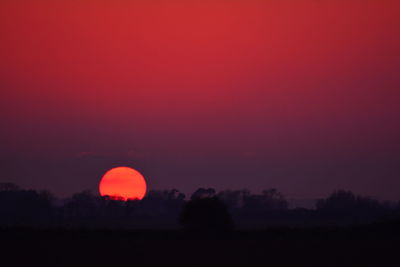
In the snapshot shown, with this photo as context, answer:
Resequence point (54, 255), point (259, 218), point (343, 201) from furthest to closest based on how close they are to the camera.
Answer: point (343, 201)
point (259, 218)
point (54, 255)

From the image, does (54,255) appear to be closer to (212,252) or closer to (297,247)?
(212,252)

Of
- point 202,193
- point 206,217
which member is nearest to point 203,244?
point 206,217

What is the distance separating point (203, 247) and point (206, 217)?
10051mm

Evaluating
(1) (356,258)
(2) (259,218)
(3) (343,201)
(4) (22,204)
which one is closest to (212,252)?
(1) (356,258)

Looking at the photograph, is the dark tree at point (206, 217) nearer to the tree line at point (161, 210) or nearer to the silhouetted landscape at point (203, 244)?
the silhouetted landscape at point (203, 244)

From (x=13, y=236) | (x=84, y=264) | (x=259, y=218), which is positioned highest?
(x=259, y=218)

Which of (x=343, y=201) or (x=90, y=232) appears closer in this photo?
(x=90, y=232)

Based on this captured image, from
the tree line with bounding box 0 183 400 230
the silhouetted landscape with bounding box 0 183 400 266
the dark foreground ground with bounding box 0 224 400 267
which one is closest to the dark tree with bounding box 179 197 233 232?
the silhouetted landscape with bounding box 0 183 400 266

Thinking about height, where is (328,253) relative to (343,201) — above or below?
below

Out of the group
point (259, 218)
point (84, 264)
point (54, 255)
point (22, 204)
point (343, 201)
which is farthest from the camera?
point (343, 201)

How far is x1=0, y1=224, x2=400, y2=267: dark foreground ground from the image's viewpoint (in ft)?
115

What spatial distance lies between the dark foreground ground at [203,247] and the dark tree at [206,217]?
263 cm

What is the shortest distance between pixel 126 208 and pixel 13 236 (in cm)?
8569

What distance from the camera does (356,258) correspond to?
Answer: 36406 mm
